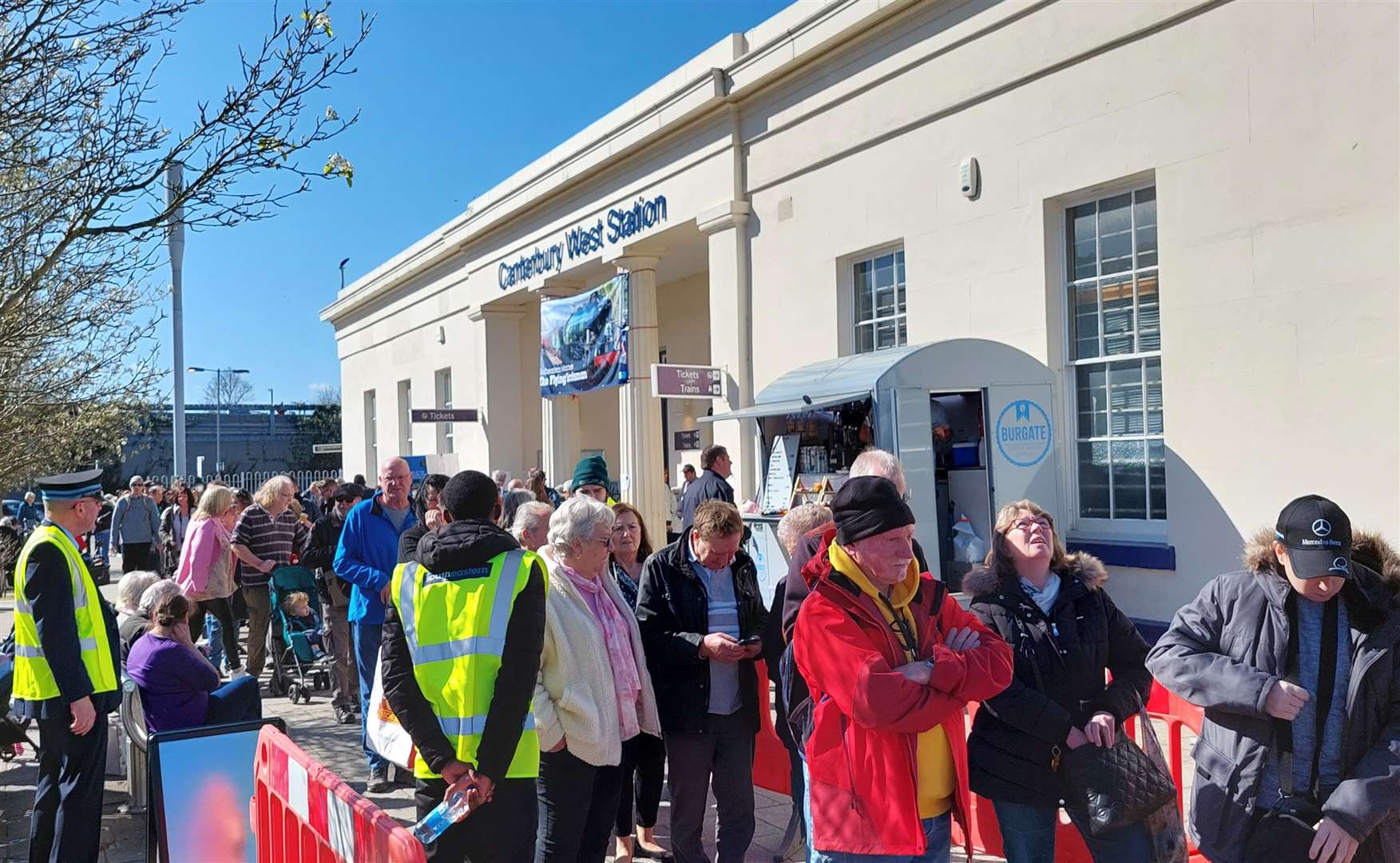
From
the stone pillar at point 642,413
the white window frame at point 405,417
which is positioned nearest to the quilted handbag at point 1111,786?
the stone pillar at point 642,413

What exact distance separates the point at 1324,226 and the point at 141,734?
9027mm

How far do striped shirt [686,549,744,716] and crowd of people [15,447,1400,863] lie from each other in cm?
1

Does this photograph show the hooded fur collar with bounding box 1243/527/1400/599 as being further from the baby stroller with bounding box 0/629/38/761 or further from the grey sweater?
the grey sweater

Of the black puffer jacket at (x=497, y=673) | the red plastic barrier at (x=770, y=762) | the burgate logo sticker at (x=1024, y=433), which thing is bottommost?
the red plastic barrier at (x=770, y=762)

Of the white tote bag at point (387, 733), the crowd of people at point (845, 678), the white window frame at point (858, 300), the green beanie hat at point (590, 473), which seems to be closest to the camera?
the crowd of people at point (845, 678)

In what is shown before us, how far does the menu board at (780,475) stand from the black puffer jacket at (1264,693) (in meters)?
7.30

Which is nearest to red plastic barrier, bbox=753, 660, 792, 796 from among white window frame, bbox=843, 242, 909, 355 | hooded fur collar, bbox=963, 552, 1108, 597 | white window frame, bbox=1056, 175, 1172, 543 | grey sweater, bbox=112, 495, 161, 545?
hooded fur collar, bbox=963, 552, 1108, 597

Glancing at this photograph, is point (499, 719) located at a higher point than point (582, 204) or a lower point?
lower

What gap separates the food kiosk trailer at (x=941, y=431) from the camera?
916 cm

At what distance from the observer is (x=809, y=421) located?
36.2 ft

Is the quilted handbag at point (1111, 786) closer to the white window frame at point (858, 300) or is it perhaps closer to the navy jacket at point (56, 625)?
the navy jacket at point (56, 625)

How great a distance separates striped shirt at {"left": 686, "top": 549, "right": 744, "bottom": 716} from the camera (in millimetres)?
4602

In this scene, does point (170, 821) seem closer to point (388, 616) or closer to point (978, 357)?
point (388, 616)

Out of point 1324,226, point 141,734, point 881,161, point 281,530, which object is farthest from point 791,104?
point 141,734
